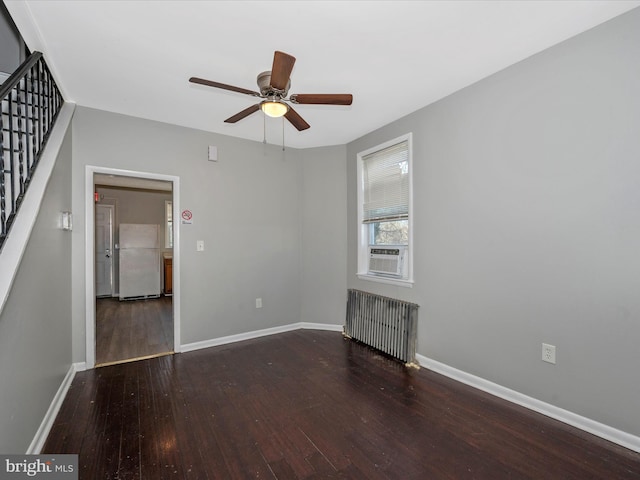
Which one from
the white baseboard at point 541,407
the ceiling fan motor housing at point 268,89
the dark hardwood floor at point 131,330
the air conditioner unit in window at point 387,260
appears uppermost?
the ceiling fan motor housing at point 268,89

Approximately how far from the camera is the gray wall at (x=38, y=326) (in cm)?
148

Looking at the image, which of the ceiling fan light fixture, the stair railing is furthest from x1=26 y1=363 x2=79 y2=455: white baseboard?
the ceiling fan light fixture

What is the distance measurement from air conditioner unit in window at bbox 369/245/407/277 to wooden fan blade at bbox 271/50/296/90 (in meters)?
2.19

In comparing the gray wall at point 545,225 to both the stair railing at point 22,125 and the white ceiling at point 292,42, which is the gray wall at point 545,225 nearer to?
the white ceiling at point 292,42

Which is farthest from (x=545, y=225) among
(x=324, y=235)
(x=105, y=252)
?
(x=105, y=252)

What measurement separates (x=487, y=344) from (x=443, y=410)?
2.27 ft

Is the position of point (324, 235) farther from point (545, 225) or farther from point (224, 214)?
point (545, 225)

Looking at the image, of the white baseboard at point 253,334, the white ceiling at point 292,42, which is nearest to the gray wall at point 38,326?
the white ceiling at point 292,42

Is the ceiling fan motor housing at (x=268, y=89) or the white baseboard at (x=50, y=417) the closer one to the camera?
the white baseboard at (x=50, y=417)

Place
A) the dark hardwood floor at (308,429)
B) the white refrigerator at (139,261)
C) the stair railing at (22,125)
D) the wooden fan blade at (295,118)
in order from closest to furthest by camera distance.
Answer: the stair railing at (22,125)
the dark hardwood floor at (308,429)
the wooden fan blade at (295,118)
the white refrigerator at (139,261)

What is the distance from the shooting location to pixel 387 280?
3.48 meters

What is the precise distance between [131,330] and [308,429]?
3355 mm

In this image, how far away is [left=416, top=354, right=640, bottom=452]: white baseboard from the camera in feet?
6.10

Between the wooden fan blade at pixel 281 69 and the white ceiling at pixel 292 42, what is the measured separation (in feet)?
1.13
